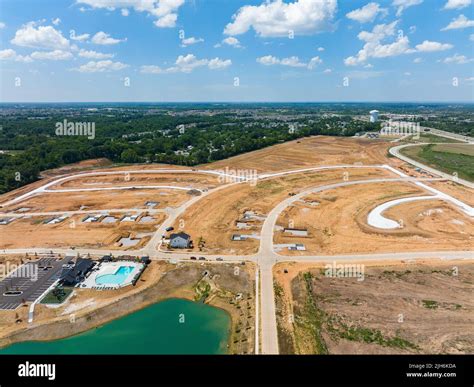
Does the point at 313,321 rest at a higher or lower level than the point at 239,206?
lower

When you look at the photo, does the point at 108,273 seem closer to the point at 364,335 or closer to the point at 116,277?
the point at 116,277

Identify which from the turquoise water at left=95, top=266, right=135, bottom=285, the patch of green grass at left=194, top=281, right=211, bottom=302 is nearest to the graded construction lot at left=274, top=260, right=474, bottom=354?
the patch of green grass at left=194, top=281, right=211, bottom=302

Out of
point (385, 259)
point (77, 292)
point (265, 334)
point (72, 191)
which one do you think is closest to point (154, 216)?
point (77, 292)

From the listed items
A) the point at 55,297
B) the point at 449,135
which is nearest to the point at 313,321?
the point at 55,297

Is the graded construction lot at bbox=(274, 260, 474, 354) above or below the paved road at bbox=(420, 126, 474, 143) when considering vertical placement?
below

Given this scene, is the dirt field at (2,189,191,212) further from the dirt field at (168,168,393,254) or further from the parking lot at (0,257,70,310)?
the parking lot at (0,257,70,310)
